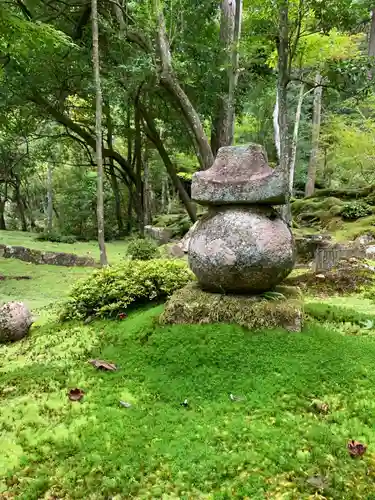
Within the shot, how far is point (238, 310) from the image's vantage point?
183 inches

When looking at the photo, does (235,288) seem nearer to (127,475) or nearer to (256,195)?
(256,195)

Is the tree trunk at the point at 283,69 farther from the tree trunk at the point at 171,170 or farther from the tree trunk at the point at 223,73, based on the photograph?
the tree trunk at the point at 171,170

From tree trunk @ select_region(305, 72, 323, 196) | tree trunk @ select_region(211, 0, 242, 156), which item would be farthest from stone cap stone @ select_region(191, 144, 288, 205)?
tree trunk @ select_region(305, 72, 323, 196)

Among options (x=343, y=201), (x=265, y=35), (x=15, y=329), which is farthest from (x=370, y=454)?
(x=343, y=201)

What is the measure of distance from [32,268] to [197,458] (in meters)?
11.1

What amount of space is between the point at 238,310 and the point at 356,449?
1839 millimetres

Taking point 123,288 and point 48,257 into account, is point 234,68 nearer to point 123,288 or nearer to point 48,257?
point 123,288

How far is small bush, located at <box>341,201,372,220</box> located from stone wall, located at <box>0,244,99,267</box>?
8472 mm

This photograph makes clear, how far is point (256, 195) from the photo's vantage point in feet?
15.8

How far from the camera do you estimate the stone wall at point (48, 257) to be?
1402 cm

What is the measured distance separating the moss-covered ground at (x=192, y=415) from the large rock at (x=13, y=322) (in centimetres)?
73

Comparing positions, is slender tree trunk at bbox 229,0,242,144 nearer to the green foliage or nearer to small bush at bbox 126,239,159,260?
small bush at bbox 126,239,159,260

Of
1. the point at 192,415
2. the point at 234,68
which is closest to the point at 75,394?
the point at 192,415

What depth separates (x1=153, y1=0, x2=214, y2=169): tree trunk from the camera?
966 centimetres
